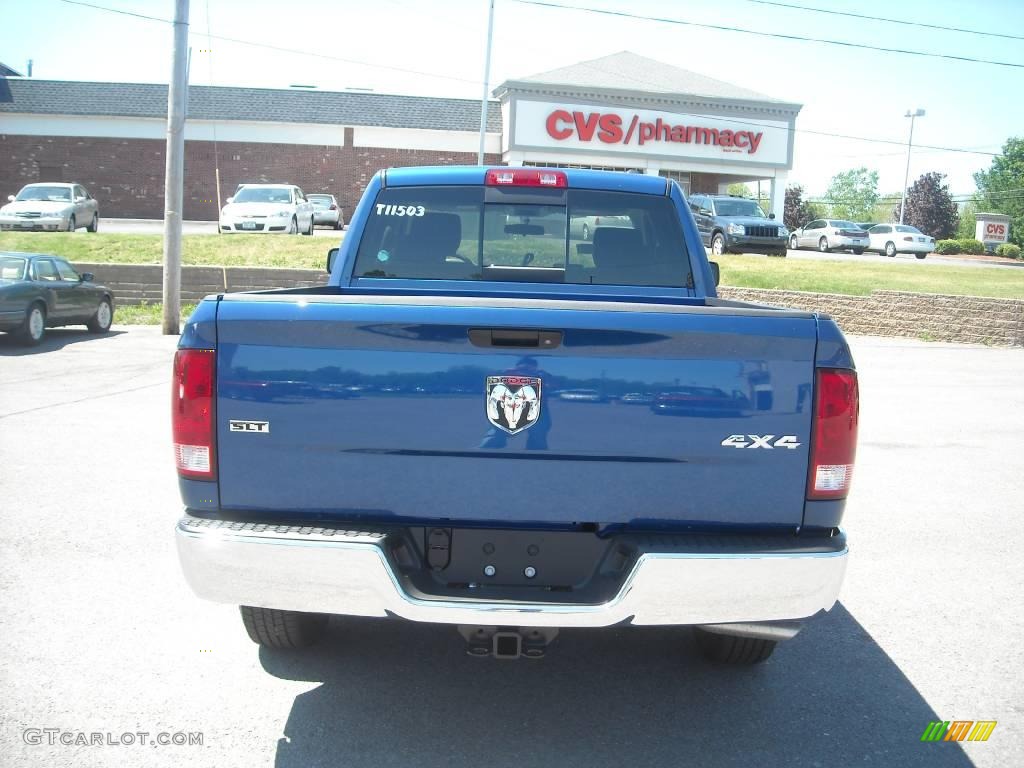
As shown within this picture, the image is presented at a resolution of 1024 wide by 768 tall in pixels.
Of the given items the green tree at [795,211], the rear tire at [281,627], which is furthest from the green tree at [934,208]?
the rear tire at [281,627]

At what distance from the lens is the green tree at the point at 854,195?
163 metres

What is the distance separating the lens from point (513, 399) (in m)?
3.19

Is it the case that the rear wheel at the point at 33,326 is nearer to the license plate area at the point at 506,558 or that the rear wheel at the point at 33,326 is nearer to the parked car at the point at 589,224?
the parked car at the point at 589,224

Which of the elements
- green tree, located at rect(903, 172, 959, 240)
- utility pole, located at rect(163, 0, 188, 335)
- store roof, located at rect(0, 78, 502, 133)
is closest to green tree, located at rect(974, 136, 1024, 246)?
green tree, located at rect(903, 172, 959, 240)

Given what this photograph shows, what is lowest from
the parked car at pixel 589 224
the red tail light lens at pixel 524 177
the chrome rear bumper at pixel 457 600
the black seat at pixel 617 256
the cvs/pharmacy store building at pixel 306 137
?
the chrome rear bumper at pixel 457 600

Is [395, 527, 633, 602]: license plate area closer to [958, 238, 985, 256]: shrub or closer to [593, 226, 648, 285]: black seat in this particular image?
[593, 226, 648, 285]: black seat

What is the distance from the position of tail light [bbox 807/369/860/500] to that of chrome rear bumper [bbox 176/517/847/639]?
22cm

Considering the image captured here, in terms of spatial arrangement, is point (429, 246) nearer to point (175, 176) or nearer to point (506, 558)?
point (506, 558)

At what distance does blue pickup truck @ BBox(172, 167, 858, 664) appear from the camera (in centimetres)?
317

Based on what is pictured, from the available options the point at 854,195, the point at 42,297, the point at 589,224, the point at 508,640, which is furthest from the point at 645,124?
the point at 854,195

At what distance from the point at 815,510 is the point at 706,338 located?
2.31 ft

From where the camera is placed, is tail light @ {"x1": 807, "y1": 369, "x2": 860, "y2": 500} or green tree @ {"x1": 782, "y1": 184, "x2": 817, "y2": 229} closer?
tail light @ {"x1": 807, "y1": 369, "x2": 860, "y2": 500}

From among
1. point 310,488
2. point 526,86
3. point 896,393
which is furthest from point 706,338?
point 526,86

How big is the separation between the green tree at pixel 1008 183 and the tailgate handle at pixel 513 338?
11295 cm
